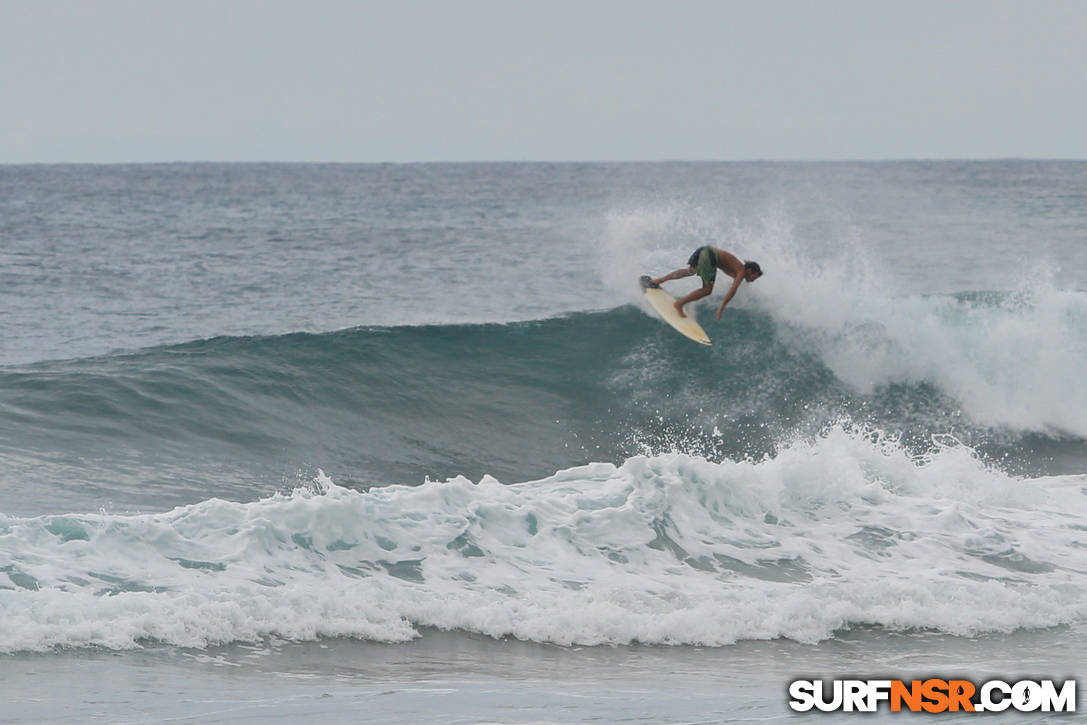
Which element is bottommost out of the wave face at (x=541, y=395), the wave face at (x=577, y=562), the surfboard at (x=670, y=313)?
the wave face at (x=577, y=562)

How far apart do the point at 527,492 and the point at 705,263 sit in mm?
3451

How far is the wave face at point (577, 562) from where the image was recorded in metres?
8.04

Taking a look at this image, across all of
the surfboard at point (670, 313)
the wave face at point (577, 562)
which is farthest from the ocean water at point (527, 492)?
the surfboard at point (670, 313)

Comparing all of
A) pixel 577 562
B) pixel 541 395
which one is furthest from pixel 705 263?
pixel 541 395

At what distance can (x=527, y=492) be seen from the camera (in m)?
10.7

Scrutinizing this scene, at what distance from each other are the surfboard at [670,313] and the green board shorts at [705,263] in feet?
5.30

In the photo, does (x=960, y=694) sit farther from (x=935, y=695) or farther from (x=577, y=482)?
(x=577, y=482)

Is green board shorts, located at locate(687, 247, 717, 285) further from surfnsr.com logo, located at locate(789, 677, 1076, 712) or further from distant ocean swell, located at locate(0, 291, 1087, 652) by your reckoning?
surfnsr.com logo, located at locate(789, 677, 1076, 712)

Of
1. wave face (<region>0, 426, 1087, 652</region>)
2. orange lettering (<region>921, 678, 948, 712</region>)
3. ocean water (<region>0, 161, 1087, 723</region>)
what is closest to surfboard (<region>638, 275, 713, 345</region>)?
ocean water (<region>0, 161, 1087, 723</region>)

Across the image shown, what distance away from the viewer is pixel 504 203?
200ft

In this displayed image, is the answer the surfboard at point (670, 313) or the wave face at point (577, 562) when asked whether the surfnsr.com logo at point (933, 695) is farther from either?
the surfboard at point (670, 313)

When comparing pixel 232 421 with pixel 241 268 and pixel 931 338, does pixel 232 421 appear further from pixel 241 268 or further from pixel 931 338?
pixel 241 268

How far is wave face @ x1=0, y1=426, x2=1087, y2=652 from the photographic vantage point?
316 inches

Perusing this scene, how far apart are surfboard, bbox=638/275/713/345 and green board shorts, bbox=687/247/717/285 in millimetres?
1615
